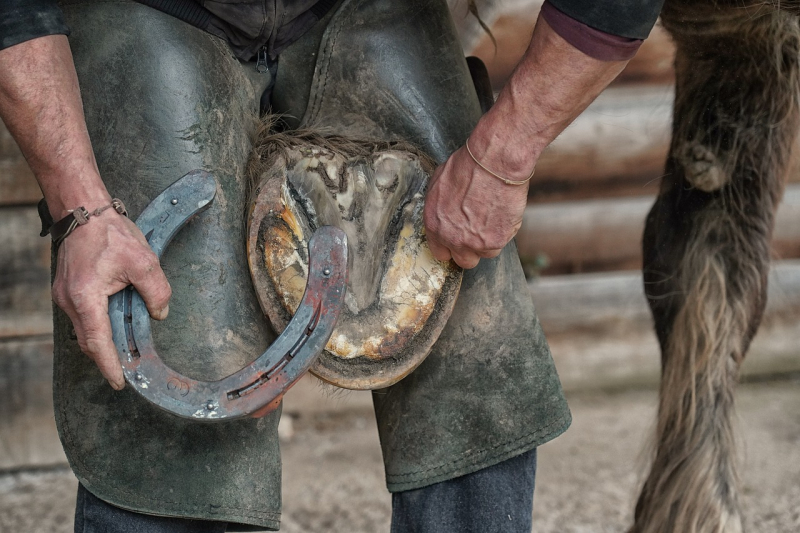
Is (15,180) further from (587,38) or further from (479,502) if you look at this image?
(587,38)

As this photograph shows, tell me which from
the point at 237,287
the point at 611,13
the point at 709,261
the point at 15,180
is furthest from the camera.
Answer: the point at 15,180

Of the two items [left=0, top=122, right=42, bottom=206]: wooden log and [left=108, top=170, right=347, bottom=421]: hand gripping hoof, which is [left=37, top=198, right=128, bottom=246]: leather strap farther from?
[left=0, top=122, right=42, bottom=206]: wooden log

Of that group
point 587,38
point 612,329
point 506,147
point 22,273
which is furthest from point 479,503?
point 612,329

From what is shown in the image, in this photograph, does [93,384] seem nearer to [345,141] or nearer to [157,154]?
[157,154]

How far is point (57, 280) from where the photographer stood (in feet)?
2.52

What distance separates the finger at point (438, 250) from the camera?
88 cm

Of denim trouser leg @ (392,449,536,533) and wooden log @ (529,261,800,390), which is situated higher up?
denim trouser leg @ (392,449,536,533)

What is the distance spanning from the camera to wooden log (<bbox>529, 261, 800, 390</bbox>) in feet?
7.45

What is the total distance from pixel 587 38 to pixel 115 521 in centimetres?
62

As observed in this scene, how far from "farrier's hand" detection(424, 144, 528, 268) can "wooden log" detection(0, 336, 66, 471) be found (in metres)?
1.32

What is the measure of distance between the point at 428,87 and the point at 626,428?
1.41m

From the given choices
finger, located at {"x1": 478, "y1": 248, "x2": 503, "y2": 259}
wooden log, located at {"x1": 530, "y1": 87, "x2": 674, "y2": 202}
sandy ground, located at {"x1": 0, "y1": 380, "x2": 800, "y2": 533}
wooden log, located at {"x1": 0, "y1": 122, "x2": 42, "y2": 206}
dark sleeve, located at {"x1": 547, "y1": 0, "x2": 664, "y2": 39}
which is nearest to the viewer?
dark sleeve, located at {"x1": 547, "y1": 0, "x2": 664, "y2": 39}

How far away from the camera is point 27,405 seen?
6.31ft

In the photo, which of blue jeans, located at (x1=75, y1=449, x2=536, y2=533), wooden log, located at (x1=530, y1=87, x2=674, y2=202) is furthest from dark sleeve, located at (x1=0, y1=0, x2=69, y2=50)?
wooden log, located at (x1=530, y1=87, x2=674, y2=202)
